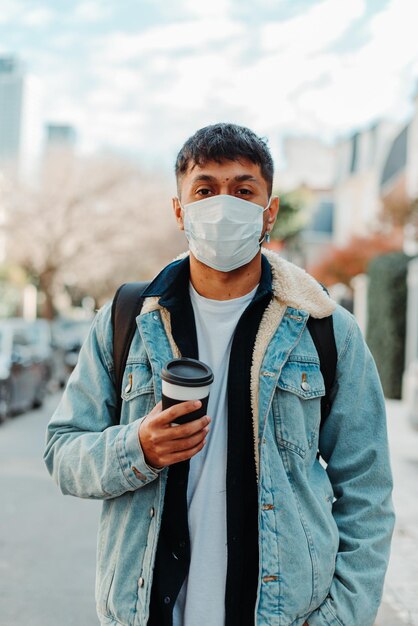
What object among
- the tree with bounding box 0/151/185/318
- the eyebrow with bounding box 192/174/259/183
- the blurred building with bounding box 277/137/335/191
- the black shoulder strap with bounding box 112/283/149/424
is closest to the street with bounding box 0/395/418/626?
the black shoulder strap with bounding box 112/283/149/424

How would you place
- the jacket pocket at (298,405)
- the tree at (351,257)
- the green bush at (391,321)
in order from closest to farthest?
the jacket pocket at (298,405)
the green bush at (391,321)
the tree at (351,257)

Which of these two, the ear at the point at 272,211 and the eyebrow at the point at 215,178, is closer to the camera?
the eyebrow at the point at 215,178

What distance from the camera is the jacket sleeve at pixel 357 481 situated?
1860 mm

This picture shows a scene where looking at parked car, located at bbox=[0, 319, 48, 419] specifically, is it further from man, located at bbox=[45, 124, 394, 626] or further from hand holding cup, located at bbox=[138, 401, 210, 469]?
hand holding cup, located at bbox=[138, 401, 210, 469]

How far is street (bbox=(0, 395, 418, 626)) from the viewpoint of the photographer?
14.7ft

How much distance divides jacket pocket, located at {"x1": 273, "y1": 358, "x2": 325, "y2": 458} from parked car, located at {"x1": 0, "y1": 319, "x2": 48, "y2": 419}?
1056 cm

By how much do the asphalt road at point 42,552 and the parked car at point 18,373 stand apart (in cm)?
338

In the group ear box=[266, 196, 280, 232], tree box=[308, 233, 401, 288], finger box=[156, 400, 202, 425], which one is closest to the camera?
finger box=[156, 400, 202, 425]

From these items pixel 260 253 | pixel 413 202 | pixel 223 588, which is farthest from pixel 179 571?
pixel 413 202

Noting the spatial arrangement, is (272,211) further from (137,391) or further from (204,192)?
(137,391)

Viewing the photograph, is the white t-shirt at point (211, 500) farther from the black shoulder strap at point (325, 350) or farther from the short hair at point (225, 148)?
the short hair at point (225, 148)

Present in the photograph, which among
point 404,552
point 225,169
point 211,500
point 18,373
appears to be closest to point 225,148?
point 225,169

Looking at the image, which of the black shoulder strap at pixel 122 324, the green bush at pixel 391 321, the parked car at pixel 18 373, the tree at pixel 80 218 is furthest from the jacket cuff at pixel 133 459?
the tree at pixel 80 218

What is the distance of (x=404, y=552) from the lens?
5.62m
